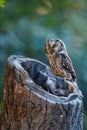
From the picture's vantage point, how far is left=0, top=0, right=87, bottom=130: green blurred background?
560cm

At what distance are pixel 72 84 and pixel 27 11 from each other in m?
2.57

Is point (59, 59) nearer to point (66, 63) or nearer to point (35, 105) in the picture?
point (66, 63)

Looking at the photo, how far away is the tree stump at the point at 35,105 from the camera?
299cm

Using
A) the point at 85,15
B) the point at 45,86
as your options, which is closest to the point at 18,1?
the point at 85,15

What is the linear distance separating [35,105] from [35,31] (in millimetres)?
2630

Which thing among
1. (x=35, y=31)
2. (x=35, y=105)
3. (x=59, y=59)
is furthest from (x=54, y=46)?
(x=35, y=31)

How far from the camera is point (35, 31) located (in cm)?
559

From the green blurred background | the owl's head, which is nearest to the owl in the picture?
the owl's head

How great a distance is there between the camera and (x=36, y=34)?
552 cm

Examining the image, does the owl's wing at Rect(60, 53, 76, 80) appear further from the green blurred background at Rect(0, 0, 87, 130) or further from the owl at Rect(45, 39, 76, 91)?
the green blurred background at Rect(0, 0, 87, 130)

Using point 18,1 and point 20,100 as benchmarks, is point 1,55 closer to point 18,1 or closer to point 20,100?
point 18,1

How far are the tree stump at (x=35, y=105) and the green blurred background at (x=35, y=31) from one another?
2428 millimetres

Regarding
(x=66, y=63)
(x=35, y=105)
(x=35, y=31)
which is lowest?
(x=35, y=105)

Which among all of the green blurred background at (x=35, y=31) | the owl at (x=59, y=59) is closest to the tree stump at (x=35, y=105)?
the owl at (x=59, y=59)
